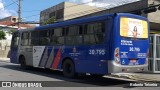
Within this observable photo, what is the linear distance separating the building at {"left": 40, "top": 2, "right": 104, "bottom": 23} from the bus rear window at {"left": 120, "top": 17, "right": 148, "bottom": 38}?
50816 millimetres

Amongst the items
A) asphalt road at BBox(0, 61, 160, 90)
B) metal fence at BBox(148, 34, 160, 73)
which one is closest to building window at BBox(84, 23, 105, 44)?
asphalt road at BBox(0, 61, 160, 90)

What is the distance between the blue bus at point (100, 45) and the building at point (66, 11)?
4831 centimetres

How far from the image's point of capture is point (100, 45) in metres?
14.1

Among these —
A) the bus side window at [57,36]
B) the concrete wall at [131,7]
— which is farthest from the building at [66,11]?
the bus side window at [57,36]

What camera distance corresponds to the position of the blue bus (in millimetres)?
13625

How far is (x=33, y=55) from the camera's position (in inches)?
798

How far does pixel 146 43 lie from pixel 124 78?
263 centimetres

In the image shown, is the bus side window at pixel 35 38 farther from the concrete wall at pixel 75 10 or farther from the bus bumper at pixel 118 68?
the concrete wall at pixel 75 10

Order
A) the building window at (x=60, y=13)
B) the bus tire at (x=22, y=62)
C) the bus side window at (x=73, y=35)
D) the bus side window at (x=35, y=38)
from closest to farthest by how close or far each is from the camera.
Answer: the bus side window at (x=73, y=35) < the bus side window at (x=35, y=38) < the bus tire at (x=22, y=62) < the building window at (x=60, y=13)

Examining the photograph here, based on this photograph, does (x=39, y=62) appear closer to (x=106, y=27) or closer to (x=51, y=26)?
(x=51, y=26)

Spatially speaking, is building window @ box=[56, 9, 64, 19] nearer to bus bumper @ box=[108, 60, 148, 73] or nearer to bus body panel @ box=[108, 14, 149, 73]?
bus body panel @ box=[108, 14, 149, 73]

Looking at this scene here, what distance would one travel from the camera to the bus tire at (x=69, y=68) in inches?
636

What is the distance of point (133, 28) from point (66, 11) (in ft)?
181

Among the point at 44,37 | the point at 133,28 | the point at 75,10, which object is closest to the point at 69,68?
the point at 44,37
